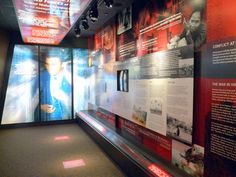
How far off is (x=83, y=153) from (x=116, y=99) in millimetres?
1439

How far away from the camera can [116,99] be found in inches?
203

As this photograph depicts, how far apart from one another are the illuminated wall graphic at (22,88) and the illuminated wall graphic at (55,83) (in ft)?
0.80

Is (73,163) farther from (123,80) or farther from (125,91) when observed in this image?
(123,80)

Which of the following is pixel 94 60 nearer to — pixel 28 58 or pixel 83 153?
pixel 28 58

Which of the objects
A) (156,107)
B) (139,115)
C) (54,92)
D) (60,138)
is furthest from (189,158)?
(54,92)

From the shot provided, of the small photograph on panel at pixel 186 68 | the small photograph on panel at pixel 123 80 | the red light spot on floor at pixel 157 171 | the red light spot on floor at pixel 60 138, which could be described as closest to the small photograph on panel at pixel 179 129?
the red light spot on floor at pixel 157 171

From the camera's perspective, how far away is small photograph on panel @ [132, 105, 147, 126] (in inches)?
154

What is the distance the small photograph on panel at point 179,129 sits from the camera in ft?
9.11

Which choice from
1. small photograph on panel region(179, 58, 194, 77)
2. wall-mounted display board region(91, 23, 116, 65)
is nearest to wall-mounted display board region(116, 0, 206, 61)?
small photograph on panel region(179, 58, 194, 77)

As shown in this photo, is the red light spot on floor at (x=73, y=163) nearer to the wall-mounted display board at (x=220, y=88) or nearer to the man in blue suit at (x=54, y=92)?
the wall-mounted display board at (x=220, y=88)

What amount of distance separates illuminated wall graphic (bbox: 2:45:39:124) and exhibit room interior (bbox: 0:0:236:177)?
3 centimetres

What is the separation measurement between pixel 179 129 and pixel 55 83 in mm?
5915

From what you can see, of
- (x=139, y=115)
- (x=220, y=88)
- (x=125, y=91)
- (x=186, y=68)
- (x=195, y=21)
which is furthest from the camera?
(x=125, y=91)

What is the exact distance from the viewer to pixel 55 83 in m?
7.91
